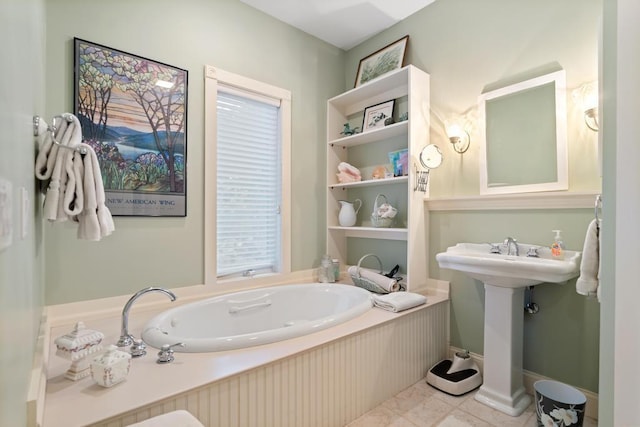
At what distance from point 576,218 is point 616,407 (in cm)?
144

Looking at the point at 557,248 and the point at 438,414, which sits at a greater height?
the point at 557,248

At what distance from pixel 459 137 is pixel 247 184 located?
66.3 inches

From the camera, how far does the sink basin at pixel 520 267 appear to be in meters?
1.49

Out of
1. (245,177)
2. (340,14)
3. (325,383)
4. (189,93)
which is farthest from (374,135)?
(325,383)

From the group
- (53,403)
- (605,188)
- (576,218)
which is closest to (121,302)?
(53,403)

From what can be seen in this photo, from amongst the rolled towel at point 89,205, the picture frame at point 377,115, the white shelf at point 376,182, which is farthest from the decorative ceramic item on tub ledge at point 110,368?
the picture frame at point 377,115

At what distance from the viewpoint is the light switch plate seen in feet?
1.72

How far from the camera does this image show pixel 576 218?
5.81ft

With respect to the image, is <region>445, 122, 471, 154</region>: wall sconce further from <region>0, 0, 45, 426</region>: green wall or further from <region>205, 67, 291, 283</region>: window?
<region>0, 0, 45, 426</region>: green wall

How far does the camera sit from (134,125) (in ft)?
6.56

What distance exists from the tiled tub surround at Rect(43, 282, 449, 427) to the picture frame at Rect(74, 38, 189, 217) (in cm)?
68

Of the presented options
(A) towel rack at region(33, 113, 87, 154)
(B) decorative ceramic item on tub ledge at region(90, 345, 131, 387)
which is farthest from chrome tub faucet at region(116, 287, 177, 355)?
(A) towel rack at region(33, 113, 87, 154)

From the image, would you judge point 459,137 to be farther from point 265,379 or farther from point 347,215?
point 265,379

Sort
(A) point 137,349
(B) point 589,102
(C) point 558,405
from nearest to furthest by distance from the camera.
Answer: (A) point 137,349
(C) point 558,405
(B) point 589,102
